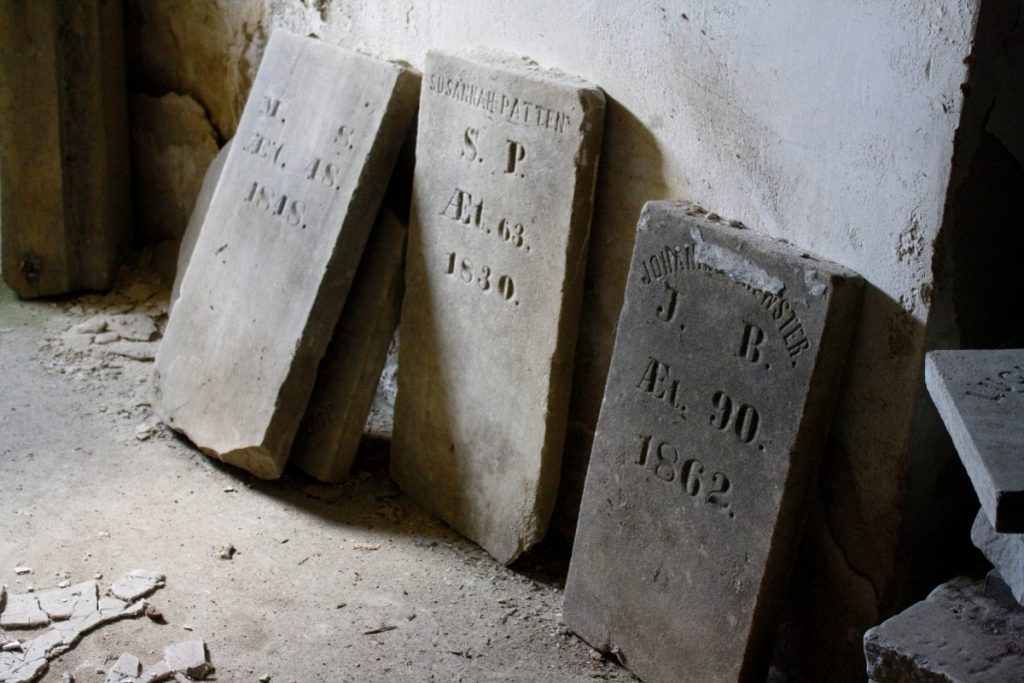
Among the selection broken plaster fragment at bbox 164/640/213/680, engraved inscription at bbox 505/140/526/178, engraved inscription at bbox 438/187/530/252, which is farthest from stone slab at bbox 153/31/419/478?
broken plaster fragment at bbox 164/640/213/680

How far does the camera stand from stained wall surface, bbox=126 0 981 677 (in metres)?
2.24

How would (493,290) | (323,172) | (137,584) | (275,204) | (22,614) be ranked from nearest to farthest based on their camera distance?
(22,614) < (137,584) < (493,290) < (323,172) < (275,204)

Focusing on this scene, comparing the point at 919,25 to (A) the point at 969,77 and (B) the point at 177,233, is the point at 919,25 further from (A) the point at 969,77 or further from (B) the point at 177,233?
(B) the point at 177,233

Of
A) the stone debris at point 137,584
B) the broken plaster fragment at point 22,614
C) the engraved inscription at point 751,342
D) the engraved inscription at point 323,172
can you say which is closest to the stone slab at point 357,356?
the engraved inscription at point 323,172

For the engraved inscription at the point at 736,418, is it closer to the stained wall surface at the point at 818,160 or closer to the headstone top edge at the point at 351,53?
the stained wall surface at the point at 818,160

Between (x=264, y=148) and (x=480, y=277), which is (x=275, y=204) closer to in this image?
(x=264, y=148)

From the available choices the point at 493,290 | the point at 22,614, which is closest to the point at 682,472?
the point at 493,290

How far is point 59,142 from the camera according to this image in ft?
14.8

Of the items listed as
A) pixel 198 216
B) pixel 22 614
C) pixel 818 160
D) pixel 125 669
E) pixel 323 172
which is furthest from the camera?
pixel 198 216

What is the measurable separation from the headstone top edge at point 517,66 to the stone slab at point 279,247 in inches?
7.4

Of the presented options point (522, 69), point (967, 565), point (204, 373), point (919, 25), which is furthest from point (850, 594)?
point (204, 373)

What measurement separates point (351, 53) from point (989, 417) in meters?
2.25

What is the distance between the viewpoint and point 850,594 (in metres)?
2.50

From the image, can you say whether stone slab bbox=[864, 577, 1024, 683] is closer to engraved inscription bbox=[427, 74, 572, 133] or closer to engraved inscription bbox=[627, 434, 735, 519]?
engraved inscription bbox=[627, 434, 735, 519]
